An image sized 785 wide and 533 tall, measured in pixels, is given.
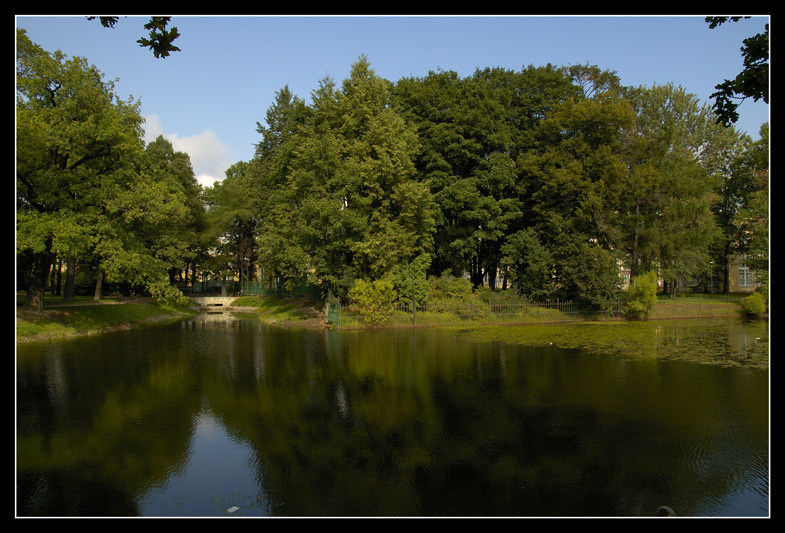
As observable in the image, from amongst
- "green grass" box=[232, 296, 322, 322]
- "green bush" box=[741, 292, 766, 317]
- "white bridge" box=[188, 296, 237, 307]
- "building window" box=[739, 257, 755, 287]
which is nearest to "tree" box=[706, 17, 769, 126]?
"green grass" box=[232, 296, 322, 322]

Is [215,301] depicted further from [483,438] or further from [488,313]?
Answer: [483,438]

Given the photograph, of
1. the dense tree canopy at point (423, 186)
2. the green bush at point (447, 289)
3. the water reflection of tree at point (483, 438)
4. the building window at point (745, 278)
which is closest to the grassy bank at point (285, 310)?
the dense tree canopy at point (423, 186)

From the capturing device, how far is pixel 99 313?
26.6 m

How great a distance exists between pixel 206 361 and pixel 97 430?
6912mm

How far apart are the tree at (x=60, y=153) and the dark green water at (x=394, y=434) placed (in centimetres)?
697

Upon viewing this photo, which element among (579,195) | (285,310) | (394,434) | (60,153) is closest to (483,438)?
(394,434)

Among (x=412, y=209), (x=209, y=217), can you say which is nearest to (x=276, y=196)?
(x=412, y=209)

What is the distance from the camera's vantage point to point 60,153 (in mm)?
22000

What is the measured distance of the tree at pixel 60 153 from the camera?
20664mm

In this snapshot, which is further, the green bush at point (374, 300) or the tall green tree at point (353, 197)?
the tall green tree at point (353, 197)

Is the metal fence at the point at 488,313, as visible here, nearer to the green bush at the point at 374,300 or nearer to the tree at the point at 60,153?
the green bush at the point at 374,300

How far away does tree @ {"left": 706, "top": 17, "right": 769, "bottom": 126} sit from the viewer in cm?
689

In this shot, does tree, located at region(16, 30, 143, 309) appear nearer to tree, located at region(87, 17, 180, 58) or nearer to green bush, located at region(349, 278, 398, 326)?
green bush, located at region(349, 278, 398, 326)
